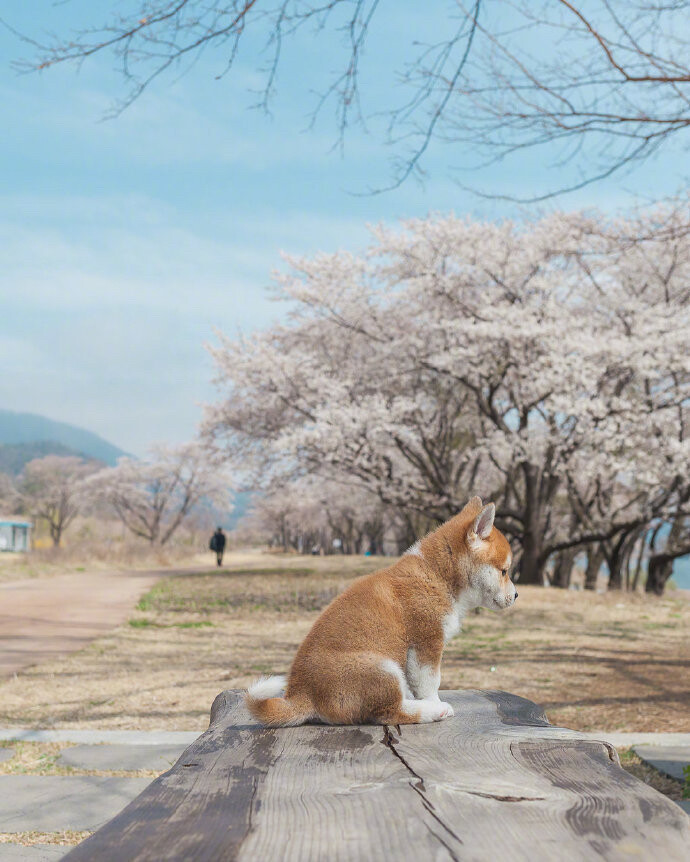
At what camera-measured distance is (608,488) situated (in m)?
22.2

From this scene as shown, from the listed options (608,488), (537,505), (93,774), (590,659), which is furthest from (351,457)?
(93,774)

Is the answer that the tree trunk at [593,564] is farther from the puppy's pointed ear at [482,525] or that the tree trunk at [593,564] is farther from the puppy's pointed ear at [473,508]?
the puppy's pointed ear at [482,525]

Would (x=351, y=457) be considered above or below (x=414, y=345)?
below

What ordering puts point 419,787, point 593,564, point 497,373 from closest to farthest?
point 419,787
point 497,373
point 593,564

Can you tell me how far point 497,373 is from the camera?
60.4 ft

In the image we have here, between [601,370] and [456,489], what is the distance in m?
5.18

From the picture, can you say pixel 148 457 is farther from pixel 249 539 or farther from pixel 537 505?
pixel 249 539

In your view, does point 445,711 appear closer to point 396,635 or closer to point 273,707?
point 396,635

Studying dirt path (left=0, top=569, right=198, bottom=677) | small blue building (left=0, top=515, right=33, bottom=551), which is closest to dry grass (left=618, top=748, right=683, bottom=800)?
dirt path (left=0, top=569, right=198, bottom=677)

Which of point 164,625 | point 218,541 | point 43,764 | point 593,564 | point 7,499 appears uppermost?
point 43,764

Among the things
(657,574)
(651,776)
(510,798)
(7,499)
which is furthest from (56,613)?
(7,499)

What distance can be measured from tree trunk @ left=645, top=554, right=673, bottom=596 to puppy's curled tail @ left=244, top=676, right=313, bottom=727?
20862mm

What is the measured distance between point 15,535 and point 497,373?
53.1 m

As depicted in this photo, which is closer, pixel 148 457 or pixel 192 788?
pixel 192 788
